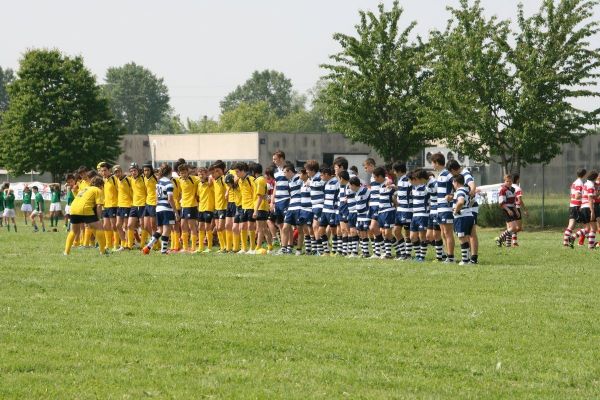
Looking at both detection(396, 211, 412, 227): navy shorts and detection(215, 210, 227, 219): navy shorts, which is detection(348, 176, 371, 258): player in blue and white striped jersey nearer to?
detection(396, 211, 412, 227): navy shorts

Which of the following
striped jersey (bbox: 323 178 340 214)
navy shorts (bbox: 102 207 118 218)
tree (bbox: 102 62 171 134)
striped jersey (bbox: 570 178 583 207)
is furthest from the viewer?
tree (bbox: 102 62 171 134)

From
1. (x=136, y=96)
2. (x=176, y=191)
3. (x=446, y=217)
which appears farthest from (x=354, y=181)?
(x=136, y=96)

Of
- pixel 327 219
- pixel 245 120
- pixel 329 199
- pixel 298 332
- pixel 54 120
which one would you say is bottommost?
pixel 298 332

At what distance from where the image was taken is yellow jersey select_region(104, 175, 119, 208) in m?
28.2

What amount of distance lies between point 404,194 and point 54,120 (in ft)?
172

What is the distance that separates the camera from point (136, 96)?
623 feet

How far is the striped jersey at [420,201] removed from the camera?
23.2 meters

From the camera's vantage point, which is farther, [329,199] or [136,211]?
[136,211]

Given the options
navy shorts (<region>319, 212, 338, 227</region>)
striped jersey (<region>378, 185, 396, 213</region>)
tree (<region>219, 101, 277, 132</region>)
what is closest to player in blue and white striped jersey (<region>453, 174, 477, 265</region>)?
striped jersey (<region>378, 185, 396, 213</region>)

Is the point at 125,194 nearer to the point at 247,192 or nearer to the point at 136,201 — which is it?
the point at 136,201

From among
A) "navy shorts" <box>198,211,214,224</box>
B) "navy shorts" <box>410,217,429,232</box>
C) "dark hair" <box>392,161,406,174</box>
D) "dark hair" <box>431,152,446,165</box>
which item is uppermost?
"dark hair" <box>431,152,446,165</box>

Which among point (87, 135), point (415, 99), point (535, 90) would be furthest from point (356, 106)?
point (87, 135)

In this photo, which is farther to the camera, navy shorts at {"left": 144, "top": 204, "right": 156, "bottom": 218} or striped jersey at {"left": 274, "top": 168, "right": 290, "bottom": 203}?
navy shorts at {"left": 144, "top": 204, "right": 156, "bottom": 218}

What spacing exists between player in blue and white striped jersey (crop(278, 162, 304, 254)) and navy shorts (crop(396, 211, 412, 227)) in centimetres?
261
